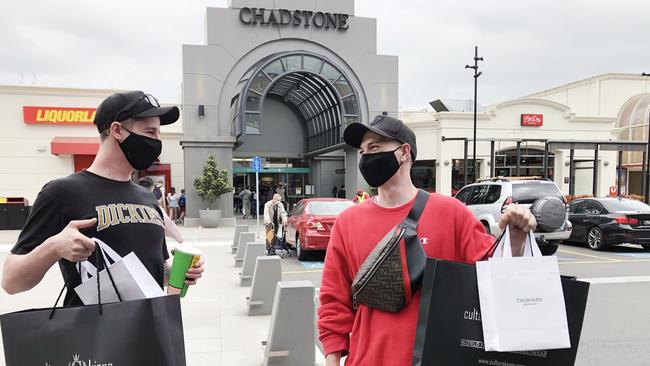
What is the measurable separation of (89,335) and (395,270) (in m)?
1.20

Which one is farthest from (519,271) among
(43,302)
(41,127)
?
(41,127)

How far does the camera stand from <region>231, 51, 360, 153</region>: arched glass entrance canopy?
19672mm

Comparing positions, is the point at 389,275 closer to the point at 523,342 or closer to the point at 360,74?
the point at 523,342

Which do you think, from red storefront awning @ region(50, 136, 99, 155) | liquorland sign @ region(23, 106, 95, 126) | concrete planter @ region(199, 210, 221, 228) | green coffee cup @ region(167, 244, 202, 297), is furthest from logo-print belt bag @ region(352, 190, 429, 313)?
A: liquorland sign @ region(23, 106, 95, 126)

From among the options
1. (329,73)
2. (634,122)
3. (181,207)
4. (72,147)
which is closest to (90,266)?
(329,73)

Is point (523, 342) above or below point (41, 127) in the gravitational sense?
below

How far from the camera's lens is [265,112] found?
27672mm

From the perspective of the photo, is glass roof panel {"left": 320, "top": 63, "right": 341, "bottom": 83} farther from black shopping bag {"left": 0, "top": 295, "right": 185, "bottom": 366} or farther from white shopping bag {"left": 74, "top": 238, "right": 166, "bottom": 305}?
black shopping bag {"left": 0, "top": 295, "right": 185, "bottom": 366}

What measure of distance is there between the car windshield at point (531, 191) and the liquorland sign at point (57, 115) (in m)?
19.6

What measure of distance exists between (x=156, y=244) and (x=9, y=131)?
24.2 metres

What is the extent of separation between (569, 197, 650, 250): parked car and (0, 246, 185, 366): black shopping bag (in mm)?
13561

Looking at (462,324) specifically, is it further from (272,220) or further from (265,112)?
(265,112)

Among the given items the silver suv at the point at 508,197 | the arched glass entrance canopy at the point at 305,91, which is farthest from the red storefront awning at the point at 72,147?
the silver suv at the point at 508,197

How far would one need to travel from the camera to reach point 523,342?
1.61m
